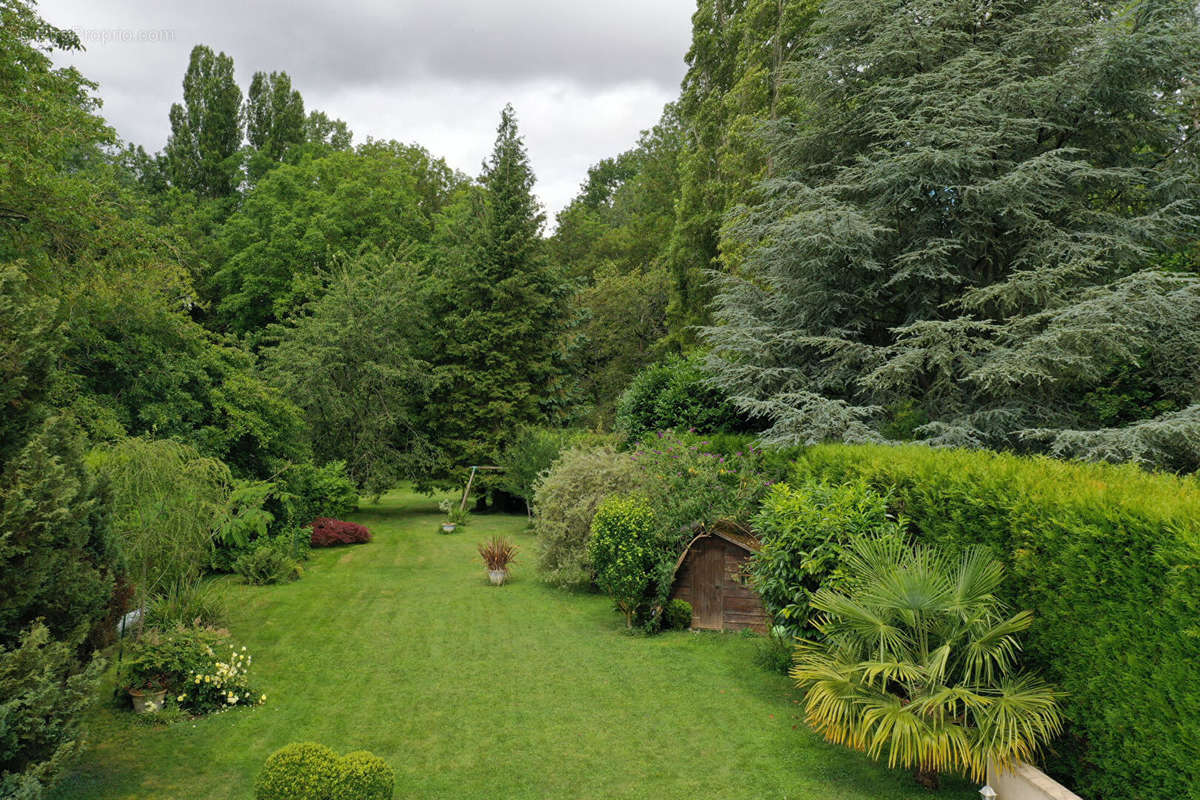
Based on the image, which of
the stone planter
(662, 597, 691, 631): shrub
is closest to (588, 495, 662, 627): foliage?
(662, 597, 691, 631): shrub

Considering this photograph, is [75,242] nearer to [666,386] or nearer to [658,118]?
[666,386]

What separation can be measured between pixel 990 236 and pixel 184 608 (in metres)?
14.7

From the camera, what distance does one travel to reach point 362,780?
191 inches

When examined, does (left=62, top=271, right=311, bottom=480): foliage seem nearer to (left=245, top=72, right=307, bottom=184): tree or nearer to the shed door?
the shed door

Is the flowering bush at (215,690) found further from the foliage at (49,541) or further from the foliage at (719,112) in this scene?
the foliage at (719,112)

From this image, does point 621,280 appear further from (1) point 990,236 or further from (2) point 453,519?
(1) point 990,236

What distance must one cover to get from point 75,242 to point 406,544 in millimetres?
10601

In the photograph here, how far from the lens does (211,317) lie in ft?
115

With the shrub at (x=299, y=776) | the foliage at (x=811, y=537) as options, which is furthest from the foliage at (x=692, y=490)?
the shrub at (x=299, y=776)

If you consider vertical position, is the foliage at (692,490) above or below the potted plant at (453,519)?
above

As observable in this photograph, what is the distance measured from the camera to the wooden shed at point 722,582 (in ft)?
33.1

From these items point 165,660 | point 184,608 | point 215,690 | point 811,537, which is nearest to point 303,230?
point 184,608

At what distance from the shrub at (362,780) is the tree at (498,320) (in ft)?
68.8

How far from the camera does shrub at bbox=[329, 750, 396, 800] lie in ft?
15.7
